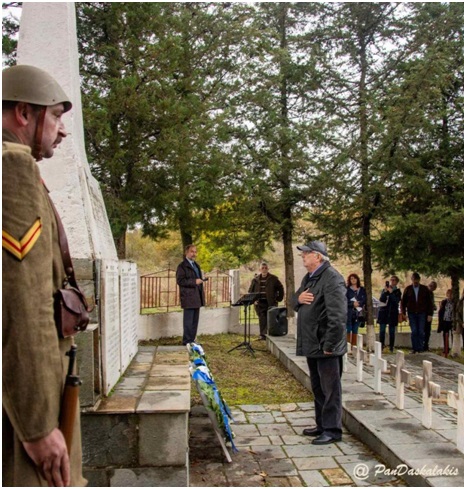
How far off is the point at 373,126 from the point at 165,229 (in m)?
5.56

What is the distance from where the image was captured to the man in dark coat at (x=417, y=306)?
13500 millimetres

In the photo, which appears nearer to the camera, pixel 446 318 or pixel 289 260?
pixel 446 318

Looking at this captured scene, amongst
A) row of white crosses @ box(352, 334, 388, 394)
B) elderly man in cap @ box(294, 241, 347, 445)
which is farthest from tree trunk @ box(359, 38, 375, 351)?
elderly man in cap @ box(294, 241, 347, 445)

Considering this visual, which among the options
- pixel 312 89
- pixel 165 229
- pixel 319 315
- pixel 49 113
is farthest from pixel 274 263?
pixel 49 113

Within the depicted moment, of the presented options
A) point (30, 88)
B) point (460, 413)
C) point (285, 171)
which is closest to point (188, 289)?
point (285, 171)

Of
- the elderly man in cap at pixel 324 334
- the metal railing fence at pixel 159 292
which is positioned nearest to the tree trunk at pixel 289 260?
the metal railing fence at pixel 159 292

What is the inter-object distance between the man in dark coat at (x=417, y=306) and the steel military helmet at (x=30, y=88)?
12.5m

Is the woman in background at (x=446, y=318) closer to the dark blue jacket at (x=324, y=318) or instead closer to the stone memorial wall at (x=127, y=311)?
the dark blue jacket at (x=324, y=318)

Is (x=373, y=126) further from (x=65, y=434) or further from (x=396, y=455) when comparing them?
(x=65, y=434)

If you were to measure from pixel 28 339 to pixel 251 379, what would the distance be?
25.4 feet

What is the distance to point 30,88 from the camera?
2.01m

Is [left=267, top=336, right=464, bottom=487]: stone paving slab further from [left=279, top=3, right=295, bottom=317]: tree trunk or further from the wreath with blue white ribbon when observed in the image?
[left=279, top=3, right=295, bottom=317]: tree trunk

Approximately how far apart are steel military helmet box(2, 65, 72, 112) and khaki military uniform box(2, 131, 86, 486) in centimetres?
28

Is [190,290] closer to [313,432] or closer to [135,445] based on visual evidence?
[313,432]
